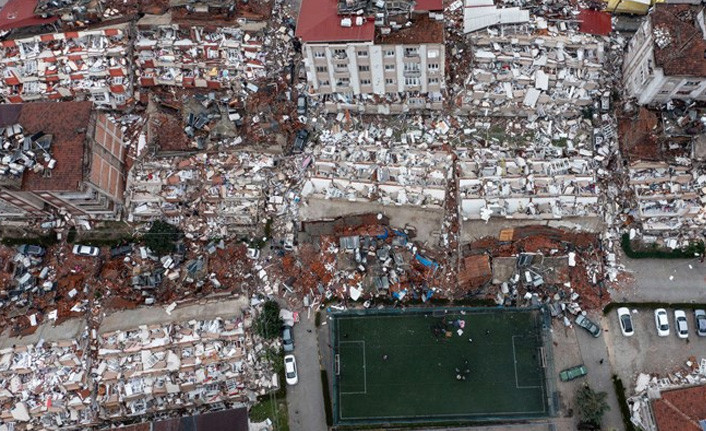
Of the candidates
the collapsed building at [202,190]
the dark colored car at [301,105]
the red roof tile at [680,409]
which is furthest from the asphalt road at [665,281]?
the collapsed building at [202,190]

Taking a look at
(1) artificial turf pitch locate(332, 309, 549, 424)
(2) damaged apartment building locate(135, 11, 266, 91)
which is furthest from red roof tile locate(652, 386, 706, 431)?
(2) damaged apartment building locate(135, 11, 266, 91)

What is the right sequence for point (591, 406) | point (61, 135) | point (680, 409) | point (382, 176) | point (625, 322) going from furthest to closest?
point (382, 176)
point (61, 135)
point (625, 322)
point (591, 406)
point (680, 409)

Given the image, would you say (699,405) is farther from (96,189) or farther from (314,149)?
(96,189)

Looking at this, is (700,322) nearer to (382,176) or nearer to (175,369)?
(382,176)

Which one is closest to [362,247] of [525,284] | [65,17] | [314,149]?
[314,149]

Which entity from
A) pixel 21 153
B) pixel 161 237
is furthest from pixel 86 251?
pixel 21 153

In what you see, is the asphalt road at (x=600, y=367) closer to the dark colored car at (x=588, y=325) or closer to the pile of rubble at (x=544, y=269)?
the dark colored car at (x=588, y=325)
